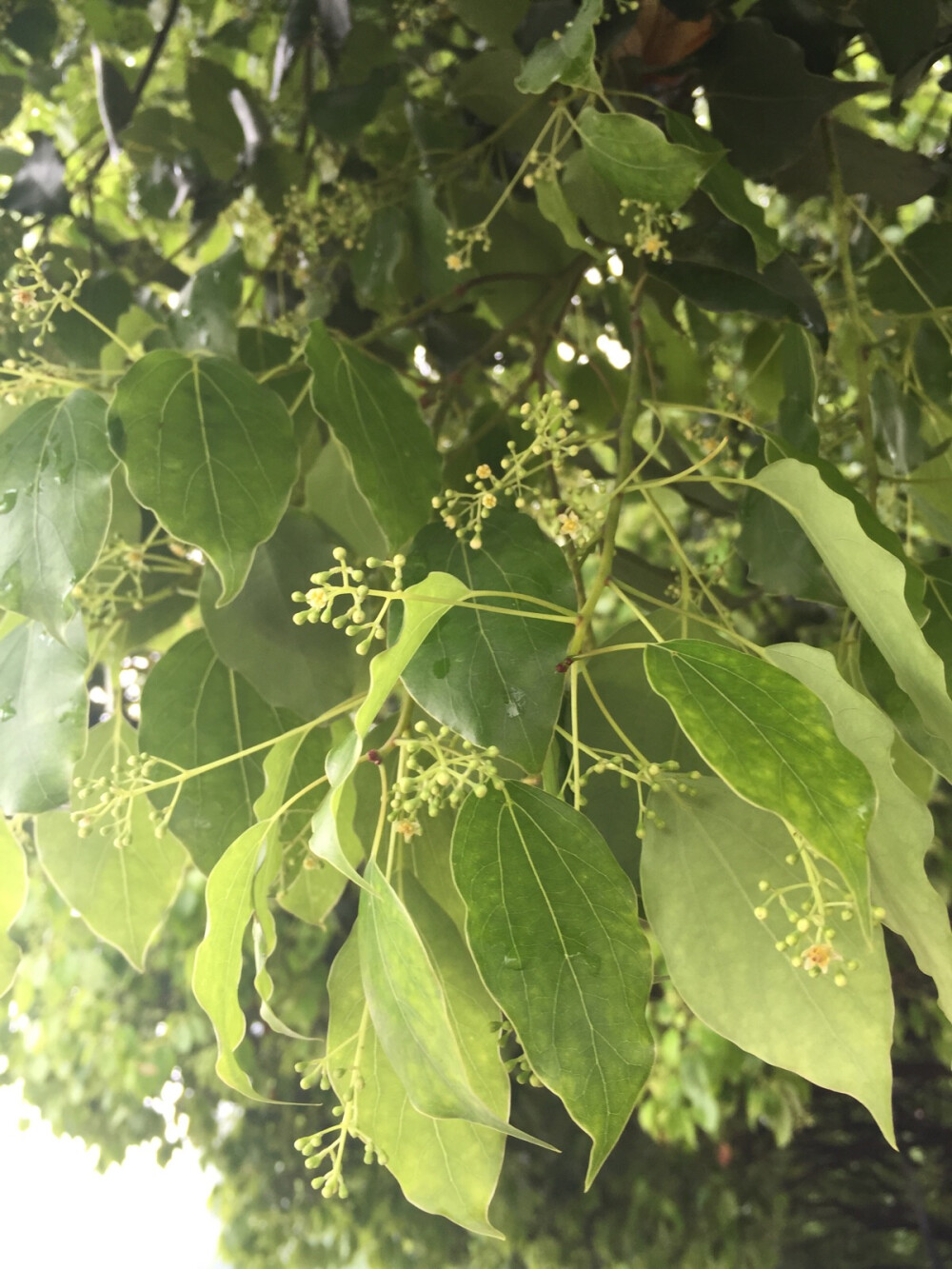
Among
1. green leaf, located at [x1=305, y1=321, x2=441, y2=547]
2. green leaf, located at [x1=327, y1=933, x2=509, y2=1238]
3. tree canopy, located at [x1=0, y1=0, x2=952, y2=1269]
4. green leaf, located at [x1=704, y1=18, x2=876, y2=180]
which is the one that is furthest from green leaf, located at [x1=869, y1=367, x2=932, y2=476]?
green leaf, located at [x1=327, y1=933, x2=509, y2=1238]

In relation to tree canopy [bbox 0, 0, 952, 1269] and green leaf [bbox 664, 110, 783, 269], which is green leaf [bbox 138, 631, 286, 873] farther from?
green leaf [bbox 664, 110, 783, 269]

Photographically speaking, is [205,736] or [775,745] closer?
[775,745]

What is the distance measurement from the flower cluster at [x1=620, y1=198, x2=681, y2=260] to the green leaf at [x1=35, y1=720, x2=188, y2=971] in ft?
0.97

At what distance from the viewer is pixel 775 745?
0.80 ft

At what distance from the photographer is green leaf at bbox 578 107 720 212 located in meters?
0.34

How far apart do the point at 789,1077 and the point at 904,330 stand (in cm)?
93

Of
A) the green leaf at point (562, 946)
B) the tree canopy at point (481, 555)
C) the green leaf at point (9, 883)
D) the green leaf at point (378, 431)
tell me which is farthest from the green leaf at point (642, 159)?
the green leaf at point (9, 883)

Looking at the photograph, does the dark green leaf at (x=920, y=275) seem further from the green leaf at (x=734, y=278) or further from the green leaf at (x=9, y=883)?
the green leaf at (x=9, y=883)

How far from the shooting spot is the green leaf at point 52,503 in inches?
12.5

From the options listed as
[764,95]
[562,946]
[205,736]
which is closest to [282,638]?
[205,736]

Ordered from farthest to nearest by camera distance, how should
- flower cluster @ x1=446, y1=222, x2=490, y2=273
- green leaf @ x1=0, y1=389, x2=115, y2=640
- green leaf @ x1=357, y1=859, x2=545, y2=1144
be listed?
flower cluster @ x1=446, y1=222, x2=490, y2=273 → green leaf @ x1=0, y1=389, x2=115, y2=640 → green leaf @ x1=357, y1=859, x2=545, y2=1144

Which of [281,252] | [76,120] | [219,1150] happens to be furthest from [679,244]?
[219,1150]

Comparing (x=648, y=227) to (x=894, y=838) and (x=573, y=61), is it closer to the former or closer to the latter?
(x=573, y=61)

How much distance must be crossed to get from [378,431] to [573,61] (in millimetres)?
137
